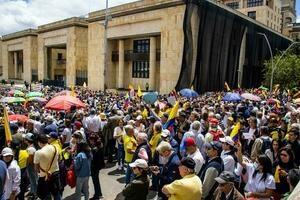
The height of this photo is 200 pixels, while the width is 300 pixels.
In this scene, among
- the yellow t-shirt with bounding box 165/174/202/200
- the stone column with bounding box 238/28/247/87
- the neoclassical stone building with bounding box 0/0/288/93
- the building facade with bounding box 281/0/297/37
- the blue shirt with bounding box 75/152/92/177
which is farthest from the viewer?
the building facade with bounding box 281/0/297/37

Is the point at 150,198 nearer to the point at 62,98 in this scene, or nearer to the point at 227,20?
the point at 62,98

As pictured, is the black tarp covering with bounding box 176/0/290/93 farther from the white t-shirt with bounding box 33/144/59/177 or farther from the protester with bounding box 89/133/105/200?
the white t-shirt with bounding box 33/144/59/177

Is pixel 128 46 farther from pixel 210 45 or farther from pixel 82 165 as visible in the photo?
pixel 82 165

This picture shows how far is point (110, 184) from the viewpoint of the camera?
7.89 m

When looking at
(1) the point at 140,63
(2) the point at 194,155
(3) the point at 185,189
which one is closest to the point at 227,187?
(3) the point at 185,189

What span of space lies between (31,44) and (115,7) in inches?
1171

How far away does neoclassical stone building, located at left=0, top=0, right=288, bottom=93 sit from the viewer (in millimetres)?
32062

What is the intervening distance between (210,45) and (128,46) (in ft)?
43.0

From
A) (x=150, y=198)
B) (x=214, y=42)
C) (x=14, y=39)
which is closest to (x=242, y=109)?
(x=150, y=198)

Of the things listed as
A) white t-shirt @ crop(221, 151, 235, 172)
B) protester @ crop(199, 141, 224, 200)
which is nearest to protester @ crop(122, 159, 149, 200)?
protester @ crop(199, 141, 224, 200)

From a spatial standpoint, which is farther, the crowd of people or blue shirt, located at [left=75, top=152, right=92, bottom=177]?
blue shirt, located at [left=75, top=152, right=92, bottom=177]

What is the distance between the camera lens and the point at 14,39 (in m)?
68.6

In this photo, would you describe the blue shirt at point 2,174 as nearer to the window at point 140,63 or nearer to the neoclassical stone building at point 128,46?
the neoclassical stone building at point 128,46

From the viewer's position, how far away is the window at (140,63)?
4028 centimetres
